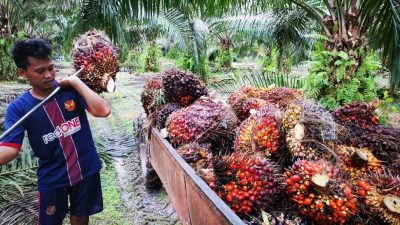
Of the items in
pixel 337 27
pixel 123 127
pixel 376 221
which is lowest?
pixel 123 127

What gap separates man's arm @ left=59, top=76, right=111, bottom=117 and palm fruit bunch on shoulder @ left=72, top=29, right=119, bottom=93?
8cm

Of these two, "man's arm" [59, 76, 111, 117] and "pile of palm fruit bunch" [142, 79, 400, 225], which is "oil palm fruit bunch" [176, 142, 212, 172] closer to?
"pile of palm fruit bunch" [142, 79, 400, 225]

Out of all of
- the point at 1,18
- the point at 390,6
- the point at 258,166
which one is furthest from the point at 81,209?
the point at 1,18

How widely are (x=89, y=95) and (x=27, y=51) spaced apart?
1.21ft

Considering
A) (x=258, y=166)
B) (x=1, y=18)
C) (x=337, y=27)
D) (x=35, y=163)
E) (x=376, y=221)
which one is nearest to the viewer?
(x=376, y=221)

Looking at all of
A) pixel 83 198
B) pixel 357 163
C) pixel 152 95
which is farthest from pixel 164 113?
pixel 357 163

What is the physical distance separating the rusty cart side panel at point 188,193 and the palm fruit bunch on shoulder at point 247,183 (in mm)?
142

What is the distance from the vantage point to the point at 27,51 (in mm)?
1700

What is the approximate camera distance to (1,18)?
32.7 ft

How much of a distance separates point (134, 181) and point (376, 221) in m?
2.75

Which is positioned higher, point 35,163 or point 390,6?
point 390,6

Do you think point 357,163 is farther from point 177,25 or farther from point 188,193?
point 177,25

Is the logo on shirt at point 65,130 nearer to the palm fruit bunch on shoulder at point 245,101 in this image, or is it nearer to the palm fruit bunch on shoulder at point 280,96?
the palm fruit bunch on shoulder at point 245,101

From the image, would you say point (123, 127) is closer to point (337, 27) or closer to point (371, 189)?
point (337, 27)
